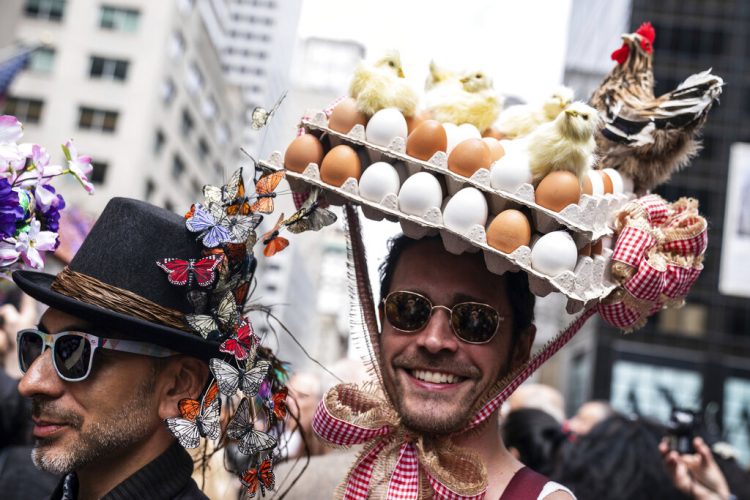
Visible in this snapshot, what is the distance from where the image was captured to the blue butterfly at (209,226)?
261cm

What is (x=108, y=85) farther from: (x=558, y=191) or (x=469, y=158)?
(x=558, y=191)

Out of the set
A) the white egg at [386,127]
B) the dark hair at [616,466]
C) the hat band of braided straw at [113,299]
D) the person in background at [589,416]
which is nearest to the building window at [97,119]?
the person in background at [589,416]

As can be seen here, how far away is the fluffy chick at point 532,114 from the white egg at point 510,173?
0.31 meters

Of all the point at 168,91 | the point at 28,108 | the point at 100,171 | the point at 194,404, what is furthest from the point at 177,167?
the point at 194,404

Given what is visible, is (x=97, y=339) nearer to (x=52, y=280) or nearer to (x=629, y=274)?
(x=52, y=280)

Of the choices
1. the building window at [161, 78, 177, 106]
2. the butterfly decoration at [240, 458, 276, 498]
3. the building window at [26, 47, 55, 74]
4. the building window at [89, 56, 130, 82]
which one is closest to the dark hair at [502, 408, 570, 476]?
the butterfly decoration at [240, 458, 276, 498]

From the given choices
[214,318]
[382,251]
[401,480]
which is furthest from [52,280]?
[401,480]

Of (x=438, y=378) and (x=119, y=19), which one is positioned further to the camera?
(x=119, y=19)

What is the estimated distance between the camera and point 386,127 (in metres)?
2.60

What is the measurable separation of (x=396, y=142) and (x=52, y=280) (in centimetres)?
128

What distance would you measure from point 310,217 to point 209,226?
1.05ft

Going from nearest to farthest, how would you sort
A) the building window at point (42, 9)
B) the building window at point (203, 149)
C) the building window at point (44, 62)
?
the building window at point (42, 9) → the building window at point (44, 62) → the building window at point (203, 149)

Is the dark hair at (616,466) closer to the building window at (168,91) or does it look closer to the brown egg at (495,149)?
the brown egg at (495,149)

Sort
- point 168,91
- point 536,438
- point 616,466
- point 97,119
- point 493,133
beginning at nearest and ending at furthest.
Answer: point 493,133 → point 616,466 → point 536,438 → point 97,119 → point 168,91
